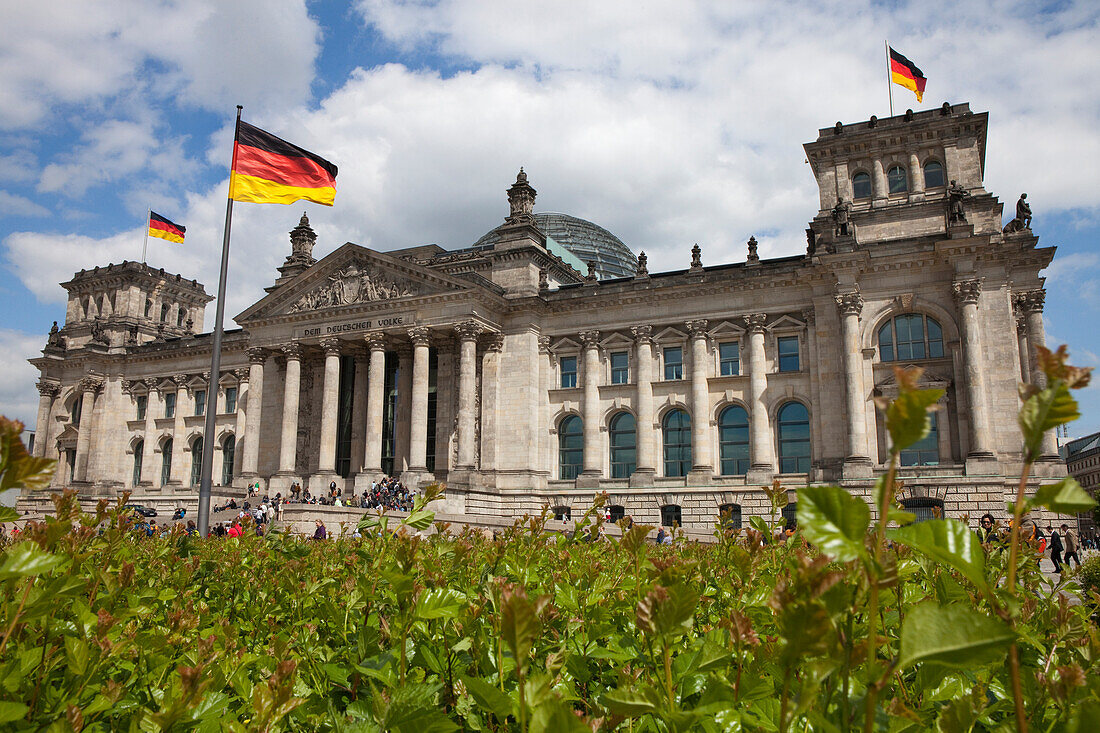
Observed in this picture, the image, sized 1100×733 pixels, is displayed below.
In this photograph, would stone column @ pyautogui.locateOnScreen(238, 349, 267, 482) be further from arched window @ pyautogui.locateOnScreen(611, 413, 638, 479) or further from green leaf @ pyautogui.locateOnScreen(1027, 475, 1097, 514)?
green leaf @ pyautogui.locateOnScreen(1027, 475, 1097, 514)

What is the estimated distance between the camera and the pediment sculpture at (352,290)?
45.1 m

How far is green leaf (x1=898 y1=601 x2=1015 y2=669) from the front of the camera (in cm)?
128

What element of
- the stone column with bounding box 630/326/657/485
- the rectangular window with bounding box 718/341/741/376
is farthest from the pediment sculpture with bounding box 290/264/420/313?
the rectangular window with bounding box 718/341/741/376

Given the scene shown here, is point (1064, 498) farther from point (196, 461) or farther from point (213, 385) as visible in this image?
point (196, 461)

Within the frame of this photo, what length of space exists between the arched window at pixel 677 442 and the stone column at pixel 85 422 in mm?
44487

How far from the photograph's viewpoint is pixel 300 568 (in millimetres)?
5344

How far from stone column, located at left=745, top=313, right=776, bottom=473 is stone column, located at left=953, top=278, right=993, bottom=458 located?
904 cm

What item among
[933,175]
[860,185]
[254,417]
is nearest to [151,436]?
[254,417]

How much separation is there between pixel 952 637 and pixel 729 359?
134 ft

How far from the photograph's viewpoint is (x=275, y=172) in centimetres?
2702

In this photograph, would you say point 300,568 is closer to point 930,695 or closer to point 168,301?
point 930,695

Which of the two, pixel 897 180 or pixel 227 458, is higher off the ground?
pixel 897 180

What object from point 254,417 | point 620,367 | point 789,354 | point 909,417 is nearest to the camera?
point 909,417

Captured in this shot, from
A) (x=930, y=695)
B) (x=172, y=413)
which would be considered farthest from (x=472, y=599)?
(x=172, y=413)
